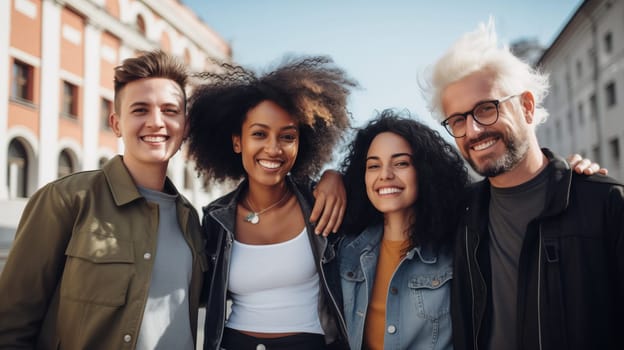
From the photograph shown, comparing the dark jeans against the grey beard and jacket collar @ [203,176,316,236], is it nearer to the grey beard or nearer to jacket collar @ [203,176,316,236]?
jacket collar @ [203,176,316,236]

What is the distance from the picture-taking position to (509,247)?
2.59m

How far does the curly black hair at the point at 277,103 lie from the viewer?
136 inches

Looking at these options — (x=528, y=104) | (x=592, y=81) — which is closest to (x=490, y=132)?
(x=528, y=104)

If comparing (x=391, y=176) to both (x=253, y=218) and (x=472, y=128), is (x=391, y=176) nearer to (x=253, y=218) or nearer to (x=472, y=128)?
(x=472, y=128)

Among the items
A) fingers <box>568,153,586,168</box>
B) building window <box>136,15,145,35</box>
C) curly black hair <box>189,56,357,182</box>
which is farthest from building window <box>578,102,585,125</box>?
fingers <box>568,153,586,168</box>

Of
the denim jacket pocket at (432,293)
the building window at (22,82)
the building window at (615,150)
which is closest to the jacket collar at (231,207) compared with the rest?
the denim jacket pocket at (432,293)

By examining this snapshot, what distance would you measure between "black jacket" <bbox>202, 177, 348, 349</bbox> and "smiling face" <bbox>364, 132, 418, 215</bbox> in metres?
0.49

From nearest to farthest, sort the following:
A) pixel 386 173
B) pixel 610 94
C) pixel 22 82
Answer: pixel 386 173 < pixel 22 82 < pixel 610 94

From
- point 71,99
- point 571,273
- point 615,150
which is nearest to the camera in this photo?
point 571,273

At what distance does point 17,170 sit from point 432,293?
17.2 meters

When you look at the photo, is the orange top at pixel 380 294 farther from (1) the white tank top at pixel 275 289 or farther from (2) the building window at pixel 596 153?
(2) the building window at pixel 596 153

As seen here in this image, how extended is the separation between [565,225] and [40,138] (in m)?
18.3

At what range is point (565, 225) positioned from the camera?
2357mm

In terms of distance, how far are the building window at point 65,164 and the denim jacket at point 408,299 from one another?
59.4 feet
